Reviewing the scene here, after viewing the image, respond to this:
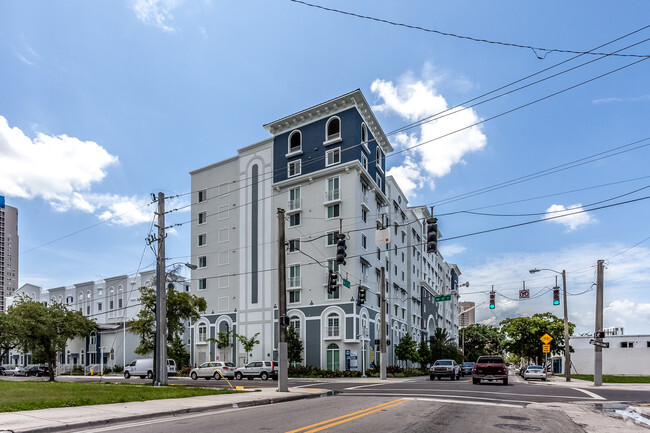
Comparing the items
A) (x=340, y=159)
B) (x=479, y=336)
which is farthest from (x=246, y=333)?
(x=479, y=336)

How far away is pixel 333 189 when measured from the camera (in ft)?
169

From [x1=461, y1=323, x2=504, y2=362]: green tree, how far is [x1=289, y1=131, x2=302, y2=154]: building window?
7043 centimetres

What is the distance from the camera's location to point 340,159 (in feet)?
168

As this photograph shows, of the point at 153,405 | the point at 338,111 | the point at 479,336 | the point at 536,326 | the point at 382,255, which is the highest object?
the point at 338,111

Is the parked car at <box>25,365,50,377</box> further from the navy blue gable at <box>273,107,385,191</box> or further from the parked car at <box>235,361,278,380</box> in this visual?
the navy blue gable at <box>273,107,385,191</box>

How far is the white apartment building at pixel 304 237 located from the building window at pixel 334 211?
0.34ft

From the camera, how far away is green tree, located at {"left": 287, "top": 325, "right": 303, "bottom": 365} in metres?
48.5

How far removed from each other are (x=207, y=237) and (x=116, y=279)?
25.2 metres

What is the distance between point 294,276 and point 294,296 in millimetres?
2076

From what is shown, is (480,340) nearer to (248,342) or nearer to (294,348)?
(294,348)

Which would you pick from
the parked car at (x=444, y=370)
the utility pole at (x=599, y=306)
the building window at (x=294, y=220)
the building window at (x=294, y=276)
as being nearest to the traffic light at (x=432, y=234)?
the utility pole at (x=599, y=306)

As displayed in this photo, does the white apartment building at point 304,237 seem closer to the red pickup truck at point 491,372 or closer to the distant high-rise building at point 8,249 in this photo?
the red pickup truck at point 491,372

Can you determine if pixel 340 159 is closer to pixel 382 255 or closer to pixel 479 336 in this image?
pixel 382 255

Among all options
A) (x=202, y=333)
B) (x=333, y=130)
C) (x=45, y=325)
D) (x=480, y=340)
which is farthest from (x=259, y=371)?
(x=480, y=340)
